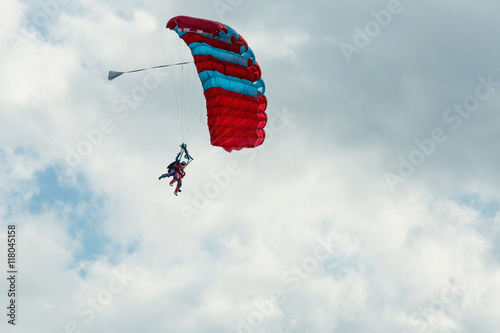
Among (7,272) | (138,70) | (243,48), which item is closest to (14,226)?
(7,272)

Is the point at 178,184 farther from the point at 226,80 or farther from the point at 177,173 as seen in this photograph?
the point at 226,80

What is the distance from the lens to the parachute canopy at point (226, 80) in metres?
41.1

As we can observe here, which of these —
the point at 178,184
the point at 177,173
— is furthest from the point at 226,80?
the point at 178,184

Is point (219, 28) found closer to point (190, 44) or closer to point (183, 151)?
point (190, 44)

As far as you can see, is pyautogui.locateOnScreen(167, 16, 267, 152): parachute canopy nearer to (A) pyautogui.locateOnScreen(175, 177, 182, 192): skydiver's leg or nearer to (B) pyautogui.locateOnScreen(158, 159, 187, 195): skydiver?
(B) pyautogui.locateOnScreen(158, 159, 187, 195): skydiver

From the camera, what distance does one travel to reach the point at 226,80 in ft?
141

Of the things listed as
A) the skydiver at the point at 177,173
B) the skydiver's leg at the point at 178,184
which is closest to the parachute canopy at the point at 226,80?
the skydiver at the point at 177,173

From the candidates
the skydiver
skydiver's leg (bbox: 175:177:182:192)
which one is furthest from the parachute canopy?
skydiver's leg (bbox: 175:177:182:192)

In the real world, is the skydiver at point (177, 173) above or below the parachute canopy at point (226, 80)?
below

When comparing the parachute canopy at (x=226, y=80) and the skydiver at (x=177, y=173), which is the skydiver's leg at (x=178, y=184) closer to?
the skydiver at (x=177, y=173)

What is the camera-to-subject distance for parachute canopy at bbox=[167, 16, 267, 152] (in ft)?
135

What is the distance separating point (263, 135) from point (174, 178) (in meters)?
6.67

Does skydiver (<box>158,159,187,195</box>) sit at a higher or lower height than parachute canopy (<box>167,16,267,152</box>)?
lower

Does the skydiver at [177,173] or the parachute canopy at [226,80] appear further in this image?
the skydiver at [177,173]
